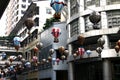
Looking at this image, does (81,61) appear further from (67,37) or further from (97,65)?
(67,37)

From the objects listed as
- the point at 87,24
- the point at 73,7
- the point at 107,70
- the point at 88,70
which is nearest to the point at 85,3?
the point at 87,24

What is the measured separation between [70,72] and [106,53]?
6.52m

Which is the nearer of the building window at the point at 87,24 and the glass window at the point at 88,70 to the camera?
the building window at the point at 87,24

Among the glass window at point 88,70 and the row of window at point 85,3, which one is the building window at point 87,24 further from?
the glass window at point 88,70

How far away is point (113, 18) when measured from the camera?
102 feet

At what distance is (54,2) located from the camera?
1318cm

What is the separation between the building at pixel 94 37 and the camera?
30891 millimetres

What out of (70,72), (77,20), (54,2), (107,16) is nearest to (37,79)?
(70,72)

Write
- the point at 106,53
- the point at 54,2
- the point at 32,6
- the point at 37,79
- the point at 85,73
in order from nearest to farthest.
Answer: the point at 54,2, the point at 106,53, the point at 85,73, the point at 37,79, the point at 32,6

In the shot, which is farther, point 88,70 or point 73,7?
point 88,70

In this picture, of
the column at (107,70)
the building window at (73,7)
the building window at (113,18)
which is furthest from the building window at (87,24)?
the column at (107,70)

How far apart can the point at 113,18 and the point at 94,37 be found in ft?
8.83

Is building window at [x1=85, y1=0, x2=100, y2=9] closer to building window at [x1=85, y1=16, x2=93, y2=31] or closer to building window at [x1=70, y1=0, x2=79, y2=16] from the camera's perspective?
building window at [x1=85, y1=16, x2=93, y2=31]

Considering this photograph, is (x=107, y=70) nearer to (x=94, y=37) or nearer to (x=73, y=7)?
(x=94, y=37)
